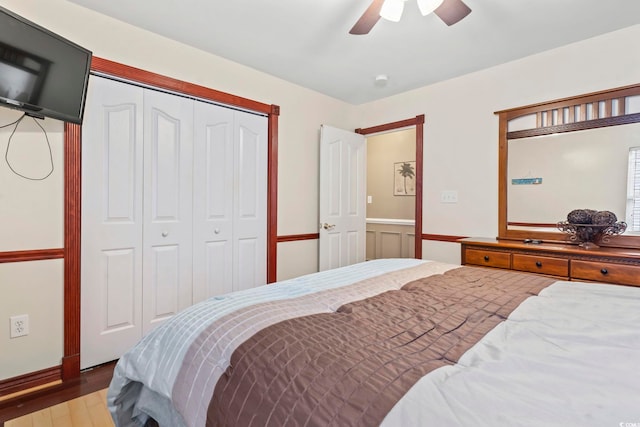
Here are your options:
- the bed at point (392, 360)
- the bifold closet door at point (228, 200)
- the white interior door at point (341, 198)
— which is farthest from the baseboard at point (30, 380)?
the white interior door at point (341, 198)

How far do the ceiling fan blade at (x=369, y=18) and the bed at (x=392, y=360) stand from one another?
1.59 meters

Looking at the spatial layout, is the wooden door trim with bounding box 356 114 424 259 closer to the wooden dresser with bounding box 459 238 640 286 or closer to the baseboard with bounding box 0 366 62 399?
the wooden dresser with bounding box 459 238 640 286

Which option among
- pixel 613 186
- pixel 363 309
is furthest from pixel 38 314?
pixel 613 186

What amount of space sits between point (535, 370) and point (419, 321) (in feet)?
1.18

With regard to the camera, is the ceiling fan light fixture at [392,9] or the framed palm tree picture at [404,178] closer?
the ceiling fan light fixture at [392,9]

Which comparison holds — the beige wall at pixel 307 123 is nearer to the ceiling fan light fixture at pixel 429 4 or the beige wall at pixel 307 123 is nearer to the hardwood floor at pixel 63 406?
the hardwood floor at pixel 63 406

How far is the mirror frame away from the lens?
237 cm

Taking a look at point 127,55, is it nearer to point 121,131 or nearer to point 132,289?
point 121,131

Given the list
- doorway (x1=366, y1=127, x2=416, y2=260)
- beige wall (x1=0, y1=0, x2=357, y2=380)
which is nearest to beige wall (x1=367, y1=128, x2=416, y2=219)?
doorway (x1=366, y1=127, x2=416, y2=260)

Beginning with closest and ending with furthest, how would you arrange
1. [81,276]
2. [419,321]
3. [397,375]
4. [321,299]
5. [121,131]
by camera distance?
[397,375] → [419,321] → [321,299] → [81,276] → [121,131]

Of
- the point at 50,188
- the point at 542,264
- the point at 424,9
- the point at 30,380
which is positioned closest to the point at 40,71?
the point at 50,188

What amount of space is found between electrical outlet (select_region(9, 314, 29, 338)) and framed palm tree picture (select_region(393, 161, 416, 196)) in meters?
4.40

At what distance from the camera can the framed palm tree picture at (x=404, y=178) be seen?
4.80m

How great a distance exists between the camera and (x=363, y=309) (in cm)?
115
